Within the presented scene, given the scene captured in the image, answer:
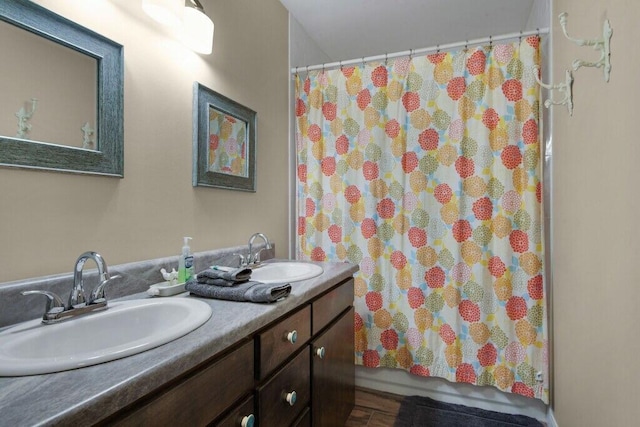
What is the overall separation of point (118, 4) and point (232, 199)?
901mm

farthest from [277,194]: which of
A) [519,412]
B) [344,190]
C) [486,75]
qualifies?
[519,412]

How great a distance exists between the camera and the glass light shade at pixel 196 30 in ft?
4.40

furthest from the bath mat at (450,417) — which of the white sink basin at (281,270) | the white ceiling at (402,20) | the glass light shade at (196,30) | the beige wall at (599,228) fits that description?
the white ceiling at (402,20)

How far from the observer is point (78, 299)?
0.91 m

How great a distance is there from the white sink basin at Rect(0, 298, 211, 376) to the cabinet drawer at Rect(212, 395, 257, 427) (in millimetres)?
243

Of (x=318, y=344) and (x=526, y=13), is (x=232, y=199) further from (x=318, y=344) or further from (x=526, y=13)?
(x=526, y=13)

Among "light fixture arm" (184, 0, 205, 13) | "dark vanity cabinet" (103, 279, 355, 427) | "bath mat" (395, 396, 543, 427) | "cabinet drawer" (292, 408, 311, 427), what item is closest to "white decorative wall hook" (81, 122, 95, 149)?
"light fixture arm" (184, 0, 205, 13)

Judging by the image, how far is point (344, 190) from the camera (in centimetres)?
216

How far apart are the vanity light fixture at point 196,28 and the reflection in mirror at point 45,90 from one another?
0.41 meters

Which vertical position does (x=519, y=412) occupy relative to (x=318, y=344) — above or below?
below

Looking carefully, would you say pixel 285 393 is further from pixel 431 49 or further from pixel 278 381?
pixel 431 49

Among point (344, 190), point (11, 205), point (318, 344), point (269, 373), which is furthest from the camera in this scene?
point (344, 190)

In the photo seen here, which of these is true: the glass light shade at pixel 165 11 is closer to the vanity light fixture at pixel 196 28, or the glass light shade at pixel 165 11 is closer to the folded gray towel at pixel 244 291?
the vanity light fixture at pixel 196 28

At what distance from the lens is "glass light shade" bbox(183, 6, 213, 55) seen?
134 centimetres
